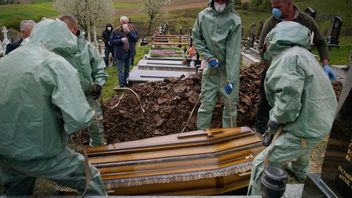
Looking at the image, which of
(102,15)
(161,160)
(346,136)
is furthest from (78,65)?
(102,15)

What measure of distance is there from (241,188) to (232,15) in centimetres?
246

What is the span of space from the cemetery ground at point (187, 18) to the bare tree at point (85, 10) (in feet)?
11.6

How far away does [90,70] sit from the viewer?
4223mm

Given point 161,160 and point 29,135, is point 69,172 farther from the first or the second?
point 161,160

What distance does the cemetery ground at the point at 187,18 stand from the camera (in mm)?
5011

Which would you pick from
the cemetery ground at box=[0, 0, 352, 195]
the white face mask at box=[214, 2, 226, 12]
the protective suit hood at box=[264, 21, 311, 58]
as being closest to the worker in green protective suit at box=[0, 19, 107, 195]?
the cemetery ground at box=[0, 0, 352, 195]

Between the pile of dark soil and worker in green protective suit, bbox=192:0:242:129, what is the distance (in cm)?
75

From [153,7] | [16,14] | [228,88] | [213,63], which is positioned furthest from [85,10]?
[228,88]

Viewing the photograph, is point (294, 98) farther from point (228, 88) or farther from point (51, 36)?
point (51, 36)

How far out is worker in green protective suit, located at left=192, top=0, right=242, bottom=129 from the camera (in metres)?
4.59

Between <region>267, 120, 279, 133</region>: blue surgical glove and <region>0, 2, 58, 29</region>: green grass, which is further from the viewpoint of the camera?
<region>0, 2, 58, 29</region>: green grass

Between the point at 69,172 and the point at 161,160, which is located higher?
the point at 69,172

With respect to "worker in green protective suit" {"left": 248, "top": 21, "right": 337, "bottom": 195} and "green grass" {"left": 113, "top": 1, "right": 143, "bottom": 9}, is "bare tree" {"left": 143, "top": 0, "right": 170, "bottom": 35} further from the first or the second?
"worker in green protective suit" {"left": 248, "top": 21, "right": 337, "bottom": 195}

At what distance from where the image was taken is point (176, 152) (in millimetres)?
3572
